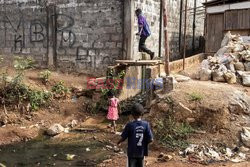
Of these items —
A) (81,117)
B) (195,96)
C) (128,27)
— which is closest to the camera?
(195,96)

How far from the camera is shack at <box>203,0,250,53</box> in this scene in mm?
13383

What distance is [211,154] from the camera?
672 centimetres

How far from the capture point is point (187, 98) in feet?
25.6

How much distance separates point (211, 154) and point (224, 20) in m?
8.82

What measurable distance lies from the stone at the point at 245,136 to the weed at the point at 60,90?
564 cm

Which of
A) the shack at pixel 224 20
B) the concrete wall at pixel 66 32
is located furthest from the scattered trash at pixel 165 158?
the shack at pixel 224 20

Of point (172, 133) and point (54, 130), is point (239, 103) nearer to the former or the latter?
point (172, 133)

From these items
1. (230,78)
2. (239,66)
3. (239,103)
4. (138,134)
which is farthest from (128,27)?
(138,134)

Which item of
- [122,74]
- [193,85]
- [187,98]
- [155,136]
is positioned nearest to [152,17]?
[122,74]

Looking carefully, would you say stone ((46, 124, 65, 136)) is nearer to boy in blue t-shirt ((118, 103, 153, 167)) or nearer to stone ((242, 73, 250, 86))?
boy in blue t-shirt ((118, 103, 153, 167))

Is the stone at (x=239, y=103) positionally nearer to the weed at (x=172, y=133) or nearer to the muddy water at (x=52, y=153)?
the weed at (x=172, y=133)

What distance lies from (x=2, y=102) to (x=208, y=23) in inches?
385

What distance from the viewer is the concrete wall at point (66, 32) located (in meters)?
11.1

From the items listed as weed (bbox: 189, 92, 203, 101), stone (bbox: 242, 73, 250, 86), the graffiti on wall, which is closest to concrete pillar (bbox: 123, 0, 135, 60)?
the graffiti on wall
